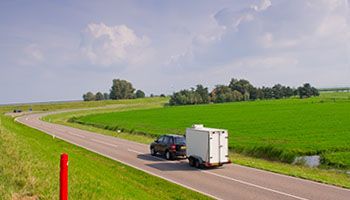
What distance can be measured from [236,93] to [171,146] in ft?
457

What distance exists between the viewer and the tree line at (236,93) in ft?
493

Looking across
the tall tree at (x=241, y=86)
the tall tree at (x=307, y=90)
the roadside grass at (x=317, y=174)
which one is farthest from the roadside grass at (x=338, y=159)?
the tall tree at (x=307, y=90)

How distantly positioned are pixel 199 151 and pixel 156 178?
451 centimetres

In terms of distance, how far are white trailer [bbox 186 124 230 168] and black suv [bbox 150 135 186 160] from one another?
281 cm

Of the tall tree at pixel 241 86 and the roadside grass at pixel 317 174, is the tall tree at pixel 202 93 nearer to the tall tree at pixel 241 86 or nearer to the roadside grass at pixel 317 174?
the tall tree at pixel 241 86

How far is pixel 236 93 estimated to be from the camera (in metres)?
163

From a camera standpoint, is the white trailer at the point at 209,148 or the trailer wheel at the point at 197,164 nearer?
the white trailer at the point at 209,148

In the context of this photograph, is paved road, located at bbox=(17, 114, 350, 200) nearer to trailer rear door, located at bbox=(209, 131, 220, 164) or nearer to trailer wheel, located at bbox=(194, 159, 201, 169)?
trailer wheel, located at bbox=(194, 159, 201, 169)

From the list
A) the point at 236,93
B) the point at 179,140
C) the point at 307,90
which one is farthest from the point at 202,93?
the point at 179,140

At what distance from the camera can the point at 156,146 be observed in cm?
2852

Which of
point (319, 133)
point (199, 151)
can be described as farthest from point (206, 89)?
point (199, 151)

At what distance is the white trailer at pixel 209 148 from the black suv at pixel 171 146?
9.22 ft

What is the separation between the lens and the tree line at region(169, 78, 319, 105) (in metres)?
150

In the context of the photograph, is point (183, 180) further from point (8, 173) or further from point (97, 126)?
point (97, 126)
